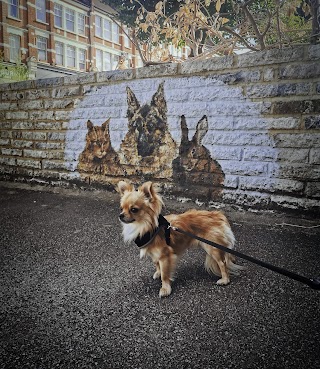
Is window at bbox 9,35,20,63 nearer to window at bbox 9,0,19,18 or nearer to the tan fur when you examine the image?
window at bbox 9,0,19,18

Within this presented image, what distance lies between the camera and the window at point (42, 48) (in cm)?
2497

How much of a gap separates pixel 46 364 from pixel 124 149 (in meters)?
4.01

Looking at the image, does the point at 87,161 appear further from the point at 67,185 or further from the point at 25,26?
the point at 25,26

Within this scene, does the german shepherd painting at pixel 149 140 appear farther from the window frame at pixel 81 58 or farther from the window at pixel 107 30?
the window at pixel 107 30

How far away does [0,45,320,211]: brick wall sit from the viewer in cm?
372

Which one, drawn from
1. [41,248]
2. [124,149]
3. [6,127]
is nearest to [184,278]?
[41,248]

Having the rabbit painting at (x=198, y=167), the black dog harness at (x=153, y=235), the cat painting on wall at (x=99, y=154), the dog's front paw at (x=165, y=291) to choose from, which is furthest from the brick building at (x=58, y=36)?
the dog's front paw at (x=165, y=291)

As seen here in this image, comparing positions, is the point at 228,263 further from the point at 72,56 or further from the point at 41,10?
the point at 72,56

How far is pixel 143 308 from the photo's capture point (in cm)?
202

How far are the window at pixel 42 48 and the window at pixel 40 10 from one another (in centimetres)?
156

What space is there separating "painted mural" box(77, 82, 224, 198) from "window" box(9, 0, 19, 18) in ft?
78.5

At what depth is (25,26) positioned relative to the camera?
76.8ft

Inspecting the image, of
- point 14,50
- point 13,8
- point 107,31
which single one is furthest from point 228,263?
point 107,31

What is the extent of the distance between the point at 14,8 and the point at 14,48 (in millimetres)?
3119
